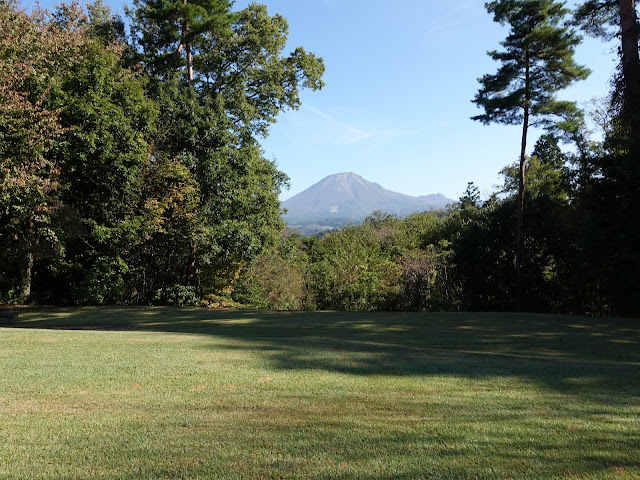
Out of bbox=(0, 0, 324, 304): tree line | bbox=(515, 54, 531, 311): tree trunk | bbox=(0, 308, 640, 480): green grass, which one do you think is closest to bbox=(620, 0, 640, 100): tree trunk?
bbox=(515, 54, 531, 311): tree trunk

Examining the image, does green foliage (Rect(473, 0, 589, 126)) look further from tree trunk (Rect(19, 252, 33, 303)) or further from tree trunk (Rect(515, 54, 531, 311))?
tree trunk (Rect(19, 252, 33, 303))

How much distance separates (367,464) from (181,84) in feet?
74.5

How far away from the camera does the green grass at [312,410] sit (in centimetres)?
331

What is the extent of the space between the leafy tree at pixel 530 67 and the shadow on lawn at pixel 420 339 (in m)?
8.03

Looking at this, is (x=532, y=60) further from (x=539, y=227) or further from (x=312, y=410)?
(x=312, y=410)

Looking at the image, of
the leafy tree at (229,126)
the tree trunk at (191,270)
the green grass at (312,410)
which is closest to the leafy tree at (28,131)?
the leafy tree at (229,126)

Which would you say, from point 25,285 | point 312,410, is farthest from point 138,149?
Result: point 312,410

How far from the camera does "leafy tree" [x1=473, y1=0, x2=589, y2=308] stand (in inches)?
762

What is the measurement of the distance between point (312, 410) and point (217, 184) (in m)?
18.1

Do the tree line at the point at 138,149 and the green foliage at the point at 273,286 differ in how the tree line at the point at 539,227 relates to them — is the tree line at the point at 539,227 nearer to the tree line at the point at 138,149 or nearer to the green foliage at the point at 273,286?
the green foliage at the point at 273,286

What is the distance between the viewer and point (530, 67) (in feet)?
66.3

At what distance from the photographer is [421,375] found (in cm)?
625

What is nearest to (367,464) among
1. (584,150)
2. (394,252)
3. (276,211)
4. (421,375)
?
(421,375)

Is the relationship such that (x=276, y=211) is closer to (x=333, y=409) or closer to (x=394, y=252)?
(x=394, y=252)
